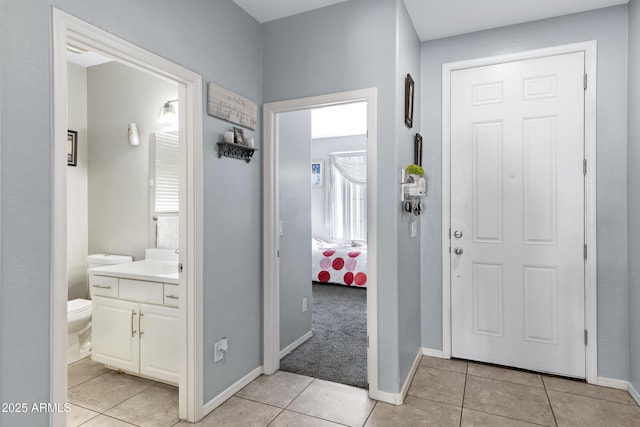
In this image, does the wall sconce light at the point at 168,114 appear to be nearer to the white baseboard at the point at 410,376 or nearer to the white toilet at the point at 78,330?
the white toilet at the point at 78,330

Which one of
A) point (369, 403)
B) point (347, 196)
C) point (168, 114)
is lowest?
point (369, 403)

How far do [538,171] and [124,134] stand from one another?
3.52m

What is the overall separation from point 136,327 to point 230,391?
789mm

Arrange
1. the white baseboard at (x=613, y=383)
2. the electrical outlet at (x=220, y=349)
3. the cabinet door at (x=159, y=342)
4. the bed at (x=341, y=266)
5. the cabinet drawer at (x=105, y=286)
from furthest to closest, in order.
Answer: the bed at (x=341, y=266) < the cabinet drawer at (x=105, y=286) < the white baseboard at (x=613, y=383) < the cabinet door at (x=159, y=342) < the electrical outlet at (x=220, y=349)

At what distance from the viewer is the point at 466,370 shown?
2.76 m

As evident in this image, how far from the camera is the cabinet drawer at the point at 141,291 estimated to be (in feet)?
7.88

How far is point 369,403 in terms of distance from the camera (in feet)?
7.53

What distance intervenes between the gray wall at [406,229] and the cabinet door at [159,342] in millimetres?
1466

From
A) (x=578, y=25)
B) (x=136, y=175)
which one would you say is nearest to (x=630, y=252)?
(x=578, y=25)

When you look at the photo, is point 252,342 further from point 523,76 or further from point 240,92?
point 523,76

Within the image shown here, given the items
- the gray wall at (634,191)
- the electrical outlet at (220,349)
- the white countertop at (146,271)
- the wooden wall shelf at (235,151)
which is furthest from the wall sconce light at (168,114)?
the gray wall at (634,191)

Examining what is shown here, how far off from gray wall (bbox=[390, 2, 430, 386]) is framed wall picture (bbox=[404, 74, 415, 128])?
1.7 inches

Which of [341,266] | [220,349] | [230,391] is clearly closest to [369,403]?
[230,391]

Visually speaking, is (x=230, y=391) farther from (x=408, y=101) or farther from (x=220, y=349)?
(x=408, y=101)
